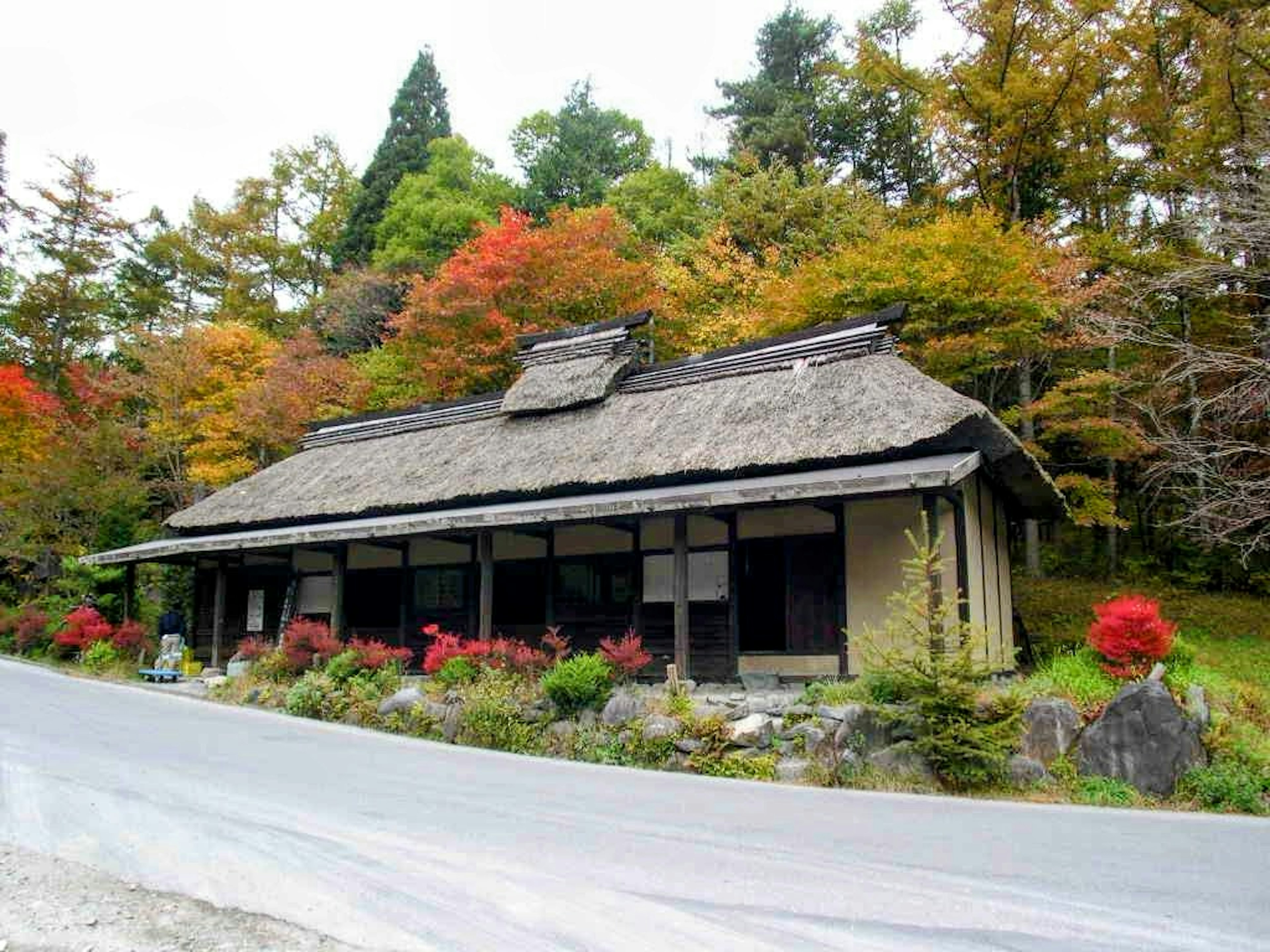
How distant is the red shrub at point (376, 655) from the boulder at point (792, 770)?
22.7ft

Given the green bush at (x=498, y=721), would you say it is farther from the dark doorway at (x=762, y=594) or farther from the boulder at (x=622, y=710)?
the dark doorway at (x=762, y=594)

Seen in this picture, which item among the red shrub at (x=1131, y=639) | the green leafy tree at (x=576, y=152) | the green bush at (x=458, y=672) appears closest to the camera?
the red shrub at (x=1131, y=639)

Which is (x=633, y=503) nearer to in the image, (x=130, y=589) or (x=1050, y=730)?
(x=1050, y=730)

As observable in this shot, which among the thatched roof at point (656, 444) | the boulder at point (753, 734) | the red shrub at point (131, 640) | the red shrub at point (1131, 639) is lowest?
the boulder at point (753, 734)

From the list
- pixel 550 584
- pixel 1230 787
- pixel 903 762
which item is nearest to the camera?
pixel 1230 787

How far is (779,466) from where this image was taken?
13172mm

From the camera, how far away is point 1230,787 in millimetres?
8508

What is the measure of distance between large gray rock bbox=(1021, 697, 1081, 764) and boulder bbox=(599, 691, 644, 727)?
4288 mm

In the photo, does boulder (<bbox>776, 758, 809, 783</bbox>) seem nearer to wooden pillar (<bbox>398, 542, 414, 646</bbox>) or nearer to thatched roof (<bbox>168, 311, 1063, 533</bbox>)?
thatched roof (<bbox>168, 311, 1063, 533</bbox>)

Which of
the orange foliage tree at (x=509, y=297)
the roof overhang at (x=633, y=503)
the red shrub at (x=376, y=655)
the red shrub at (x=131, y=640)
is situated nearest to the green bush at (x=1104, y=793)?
the roof overhang at (x=633, y=503)

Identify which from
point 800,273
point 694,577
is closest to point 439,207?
point 800,273

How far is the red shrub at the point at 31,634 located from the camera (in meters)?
23.0

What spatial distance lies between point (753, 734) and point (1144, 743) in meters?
3.88

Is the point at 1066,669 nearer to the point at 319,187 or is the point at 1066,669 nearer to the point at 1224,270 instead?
the point at 1224,270
